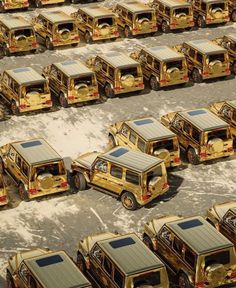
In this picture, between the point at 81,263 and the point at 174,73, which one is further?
the point at 174,73

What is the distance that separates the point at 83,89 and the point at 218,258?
12944 millimetres

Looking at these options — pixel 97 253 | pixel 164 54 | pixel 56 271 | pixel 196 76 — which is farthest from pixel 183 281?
pixel 196 76

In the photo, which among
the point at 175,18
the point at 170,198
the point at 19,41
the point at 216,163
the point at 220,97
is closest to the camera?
the point at 170,198

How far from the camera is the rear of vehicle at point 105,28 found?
3691 cm

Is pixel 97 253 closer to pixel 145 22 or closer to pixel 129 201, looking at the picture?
pixel 129 201

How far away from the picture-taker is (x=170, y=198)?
81.4 feet

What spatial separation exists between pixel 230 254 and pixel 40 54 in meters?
19.5

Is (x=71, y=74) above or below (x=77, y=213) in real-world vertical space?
above

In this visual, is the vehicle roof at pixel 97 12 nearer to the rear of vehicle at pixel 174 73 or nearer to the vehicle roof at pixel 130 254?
the rear of vehicle at pixel 174 73

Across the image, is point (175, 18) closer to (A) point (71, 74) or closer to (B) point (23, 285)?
(A) point (71, 74)

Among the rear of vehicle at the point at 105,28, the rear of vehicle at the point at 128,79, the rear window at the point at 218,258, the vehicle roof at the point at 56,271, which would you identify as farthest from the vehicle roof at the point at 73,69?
the rear window at the point at 218,258

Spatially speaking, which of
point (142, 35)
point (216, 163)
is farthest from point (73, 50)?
point (216, 163)

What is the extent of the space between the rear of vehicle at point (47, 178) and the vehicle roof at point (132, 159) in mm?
1505

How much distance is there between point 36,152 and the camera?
2434 cm
